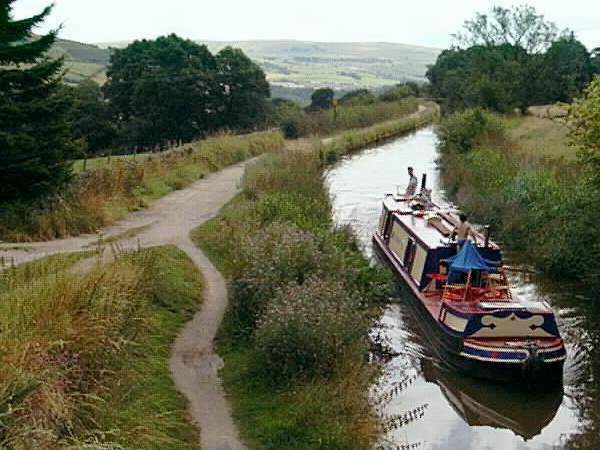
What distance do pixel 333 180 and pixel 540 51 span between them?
3076cm

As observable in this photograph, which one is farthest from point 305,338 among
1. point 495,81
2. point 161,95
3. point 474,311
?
point 495,81

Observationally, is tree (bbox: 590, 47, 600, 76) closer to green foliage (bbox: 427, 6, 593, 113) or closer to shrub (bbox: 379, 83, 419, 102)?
green foliage (bbox: 427, 6, 593, 113)

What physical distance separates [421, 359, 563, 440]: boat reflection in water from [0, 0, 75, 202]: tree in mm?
10172

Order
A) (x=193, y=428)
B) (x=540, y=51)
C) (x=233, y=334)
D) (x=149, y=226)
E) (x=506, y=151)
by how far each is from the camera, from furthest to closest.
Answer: (x=540, y=51)
(x=506, y=151)
(x=149, y=226)
(x=233, y=334)
(x=193, y=428)

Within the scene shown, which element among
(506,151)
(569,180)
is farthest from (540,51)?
(569,180)

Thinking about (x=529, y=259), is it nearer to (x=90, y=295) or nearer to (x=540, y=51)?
(x=90, y=295)

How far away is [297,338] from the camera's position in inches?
454

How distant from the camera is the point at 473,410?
1416 centimetres

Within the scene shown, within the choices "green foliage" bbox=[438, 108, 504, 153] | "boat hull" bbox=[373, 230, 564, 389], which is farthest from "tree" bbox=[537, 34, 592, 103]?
"boat hull" bbox=[373, 230, 564, 389]

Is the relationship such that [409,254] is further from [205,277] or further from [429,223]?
[205,277]

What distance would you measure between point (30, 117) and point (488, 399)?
12.5 meters

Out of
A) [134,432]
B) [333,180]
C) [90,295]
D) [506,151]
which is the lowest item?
[333,180]

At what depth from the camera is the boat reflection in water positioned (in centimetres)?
1373

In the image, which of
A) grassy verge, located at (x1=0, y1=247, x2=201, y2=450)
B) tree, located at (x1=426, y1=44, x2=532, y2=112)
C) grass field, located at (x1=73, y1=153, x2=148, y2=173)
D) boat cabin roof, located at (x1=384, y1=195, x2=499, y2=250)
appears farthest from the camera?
tree, located at (x1=426, y1=44, x2=532, y2=112)
